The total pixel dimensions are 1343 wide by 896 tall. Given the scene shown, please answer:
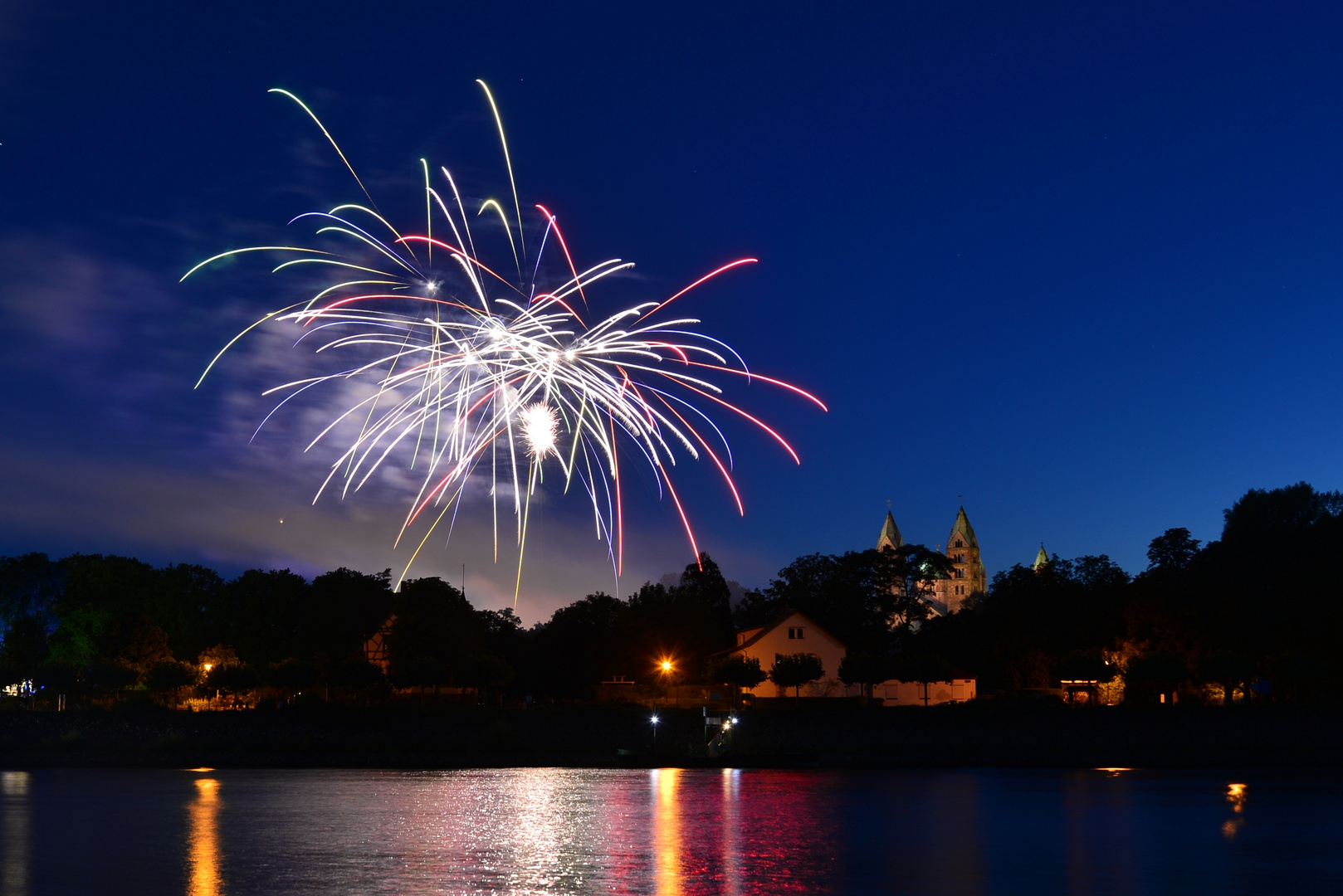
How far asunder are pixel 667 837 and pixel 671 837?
0.32 ft

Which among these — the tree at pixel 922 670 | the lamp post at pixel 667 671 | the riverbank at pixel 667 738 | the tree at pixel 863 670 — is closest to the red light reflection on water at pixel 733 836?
the riverbank at pixel 667 738

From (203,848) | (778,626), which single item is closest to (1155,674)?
(778,626)

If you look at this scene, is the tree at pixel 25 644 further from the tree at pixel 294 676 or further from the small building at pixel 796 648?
the small building at pixel 796 648

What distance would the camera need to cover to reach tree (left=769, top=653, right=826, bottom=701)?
73688mm

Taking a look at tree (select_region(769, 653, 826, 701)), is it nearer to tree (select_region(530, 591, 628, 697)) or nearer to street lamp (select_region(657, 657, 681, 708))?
street lamp (select_region(657, 657, 681, 708))

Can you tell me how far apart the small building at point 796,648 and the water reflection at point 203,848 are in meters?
48.9

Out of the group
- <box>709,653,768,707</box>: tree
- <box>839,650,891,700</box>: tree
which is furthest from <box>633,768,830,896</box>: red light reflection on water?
<box>709,653,768,707</box>: tree

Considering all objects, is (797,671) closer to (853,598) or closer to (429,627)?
(429,627)

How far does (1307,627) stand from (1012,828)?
5017 cm

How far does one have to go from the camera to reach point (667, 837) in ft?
86.3

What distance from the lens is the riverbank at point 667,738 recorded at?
54.1 metres

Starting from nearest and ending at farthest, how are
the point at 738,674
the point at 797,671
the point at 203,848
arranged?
the point at 203,848, the point at 797,671, the point at 738,674

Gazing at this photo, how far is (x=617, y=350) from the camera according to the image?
36.4 m

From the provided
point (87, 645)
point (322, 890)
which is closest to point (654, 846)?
point (322, 890)
